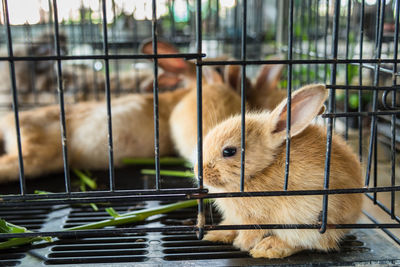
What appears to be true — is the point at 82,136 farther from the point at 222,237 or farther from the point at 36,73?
the point at 36,73

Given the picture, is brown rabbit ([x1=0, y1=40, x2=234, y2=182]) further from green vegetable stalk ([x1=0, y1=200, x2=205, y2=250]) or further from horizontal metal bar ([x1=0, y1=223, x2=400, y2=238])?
horizontal metal bar ([x1=0, y1=223, x2=400, y2=238])

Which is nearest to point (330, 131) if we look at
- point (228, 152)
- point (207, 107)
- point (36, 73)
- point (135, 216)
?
point (228, 152)

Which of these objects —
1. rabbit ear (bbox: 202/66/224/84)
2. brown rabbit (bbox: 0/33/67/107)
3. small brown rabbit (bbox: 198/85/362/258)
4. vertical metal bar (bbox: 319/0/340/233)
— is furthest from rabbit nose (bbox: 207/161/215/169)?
brown rabbit (bbox: 0/33/67/107)

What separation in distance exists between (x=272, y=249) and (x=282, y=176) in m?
0.24

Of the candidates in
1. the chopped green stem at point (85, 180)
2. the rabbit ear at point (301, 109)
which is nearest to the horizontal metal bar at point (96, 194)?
the rabbit ear at point (301, 109)

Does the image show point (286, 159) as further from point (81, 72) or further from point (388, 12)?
point (81, 72)

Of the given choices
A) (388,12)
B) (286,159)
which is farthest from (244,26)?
(388,12)

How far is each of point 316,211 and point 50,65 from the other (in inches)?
143

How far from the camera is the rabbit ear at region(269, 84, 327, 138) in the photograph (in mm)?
1348

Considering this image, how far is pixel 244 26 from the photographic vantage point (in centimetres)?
120

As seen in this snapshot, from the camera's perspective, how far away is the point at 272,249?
54.7 inches

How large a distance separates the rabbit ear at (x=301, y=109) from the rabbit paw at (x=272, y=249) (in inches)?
13.9

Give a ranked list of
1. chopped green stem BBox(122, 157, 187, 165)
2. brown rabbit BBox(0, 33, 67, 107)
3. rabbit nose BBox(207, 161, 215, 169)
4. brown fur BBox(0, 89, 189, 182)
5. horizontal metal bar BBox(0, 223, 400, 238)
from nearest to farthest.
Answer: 1. horizontal metal bar BBox(0, 223, 400, 238)
2. rabbit nose BBox(207, 161, 215, 169)
3. brown fur BBox(0, 89, 189, 182)
4. chopped green stem BBox(122, 157, 187, 165)
5. brown rabbit BBox(0, 33, 67, 107)

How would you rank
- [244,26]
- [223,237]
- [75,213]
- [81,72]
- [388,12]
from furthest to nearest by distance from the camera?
[81,72] → [388,12] → [75,213] → [223,237] → [244,26]
